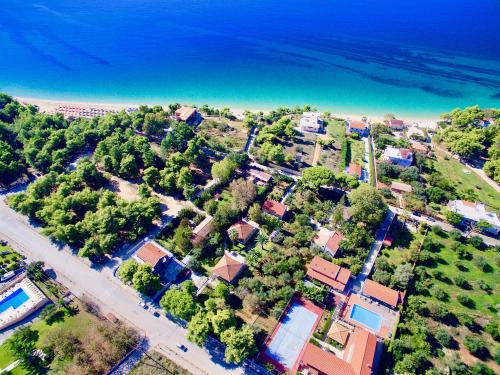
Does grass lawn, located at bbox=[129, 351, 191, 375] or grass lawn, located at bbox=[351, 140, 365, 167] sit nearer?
grass lawn, located at bbox=[129, 351, 191, 375]

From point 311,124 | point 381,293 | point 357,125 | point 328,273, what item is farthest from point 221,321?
point 357,125

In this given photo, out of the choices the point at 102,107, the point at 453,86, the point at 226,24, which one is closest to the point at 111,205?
the point at 102,107

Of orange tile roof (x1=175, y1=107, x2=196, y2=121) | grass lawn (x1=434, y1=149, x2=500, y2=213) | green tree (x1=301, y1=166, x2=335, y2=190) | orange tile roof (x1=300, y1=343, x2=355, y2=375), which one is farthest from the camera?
orange tile roof (x1=175, y1=107, x2=196, y2=121)

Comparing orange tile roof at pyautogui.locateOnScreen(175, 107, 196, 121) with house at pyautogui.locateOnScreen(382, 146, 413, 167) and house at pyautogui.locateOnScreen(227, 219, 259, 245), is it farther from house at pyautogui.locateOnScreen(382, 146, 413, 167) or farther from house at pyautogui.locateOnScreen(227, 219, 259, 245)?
house at pyautogui.locateOnScreen(382, 146, 413, 167)

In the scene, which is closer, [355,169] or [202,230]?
[202,230]

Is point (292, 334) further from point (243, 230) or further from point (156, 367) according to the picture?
point (243, 230)

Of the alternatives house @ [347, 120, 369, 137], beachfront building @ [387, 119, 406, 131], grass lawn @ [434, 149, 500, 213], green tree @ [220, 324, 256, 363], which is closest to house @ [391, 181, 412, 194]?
grass lawn @ [434, 149, 500, 213]
